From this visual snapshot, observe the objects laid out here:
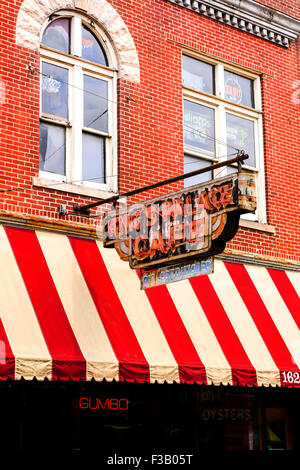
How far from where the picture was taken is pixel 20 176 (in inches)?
412

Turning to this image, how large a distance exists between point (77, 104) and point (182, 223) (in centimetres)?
299

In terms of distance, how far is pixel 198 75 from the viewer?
13.4m

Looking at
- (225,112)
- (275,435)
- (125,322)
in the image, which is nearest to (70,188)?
(125,322)

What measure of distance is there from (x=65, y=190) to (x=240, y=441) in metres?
5.11

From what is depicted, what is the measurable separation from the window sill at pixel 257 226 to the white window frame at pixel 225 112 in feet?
0.65

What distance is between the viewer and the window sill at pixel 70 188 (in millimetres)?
10606

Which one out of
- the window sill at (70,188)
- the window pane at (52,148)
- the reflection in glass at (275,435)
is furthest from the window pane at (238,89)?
the reflection in glass at (275,435)

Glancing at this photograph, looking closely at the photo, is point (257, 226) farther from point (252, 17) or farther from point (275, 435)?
point (252, 17)

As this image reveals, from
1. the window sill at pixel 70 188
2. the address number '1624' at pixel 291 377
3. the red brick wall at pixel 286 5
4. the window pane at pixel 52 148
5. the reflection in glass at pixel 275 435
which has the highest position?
the red brick wall at pixel 286 5

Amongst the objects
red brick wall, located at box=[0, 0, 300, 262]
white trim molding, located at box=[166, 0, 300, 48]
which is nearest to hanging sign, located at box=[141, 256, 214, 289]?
red brick wall, located at box=[0, 0, 300, 262]

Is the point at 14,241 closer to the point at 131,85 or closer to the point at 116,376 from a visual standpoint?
the point at 116,376

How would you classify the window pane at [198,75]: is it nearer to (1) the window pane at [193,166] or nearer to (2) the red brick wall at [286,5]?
(1) the window pane at [193,166]

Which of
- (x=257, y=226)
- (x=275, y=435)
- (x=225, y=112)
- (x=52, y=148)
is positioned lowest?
(x=275, y=435)

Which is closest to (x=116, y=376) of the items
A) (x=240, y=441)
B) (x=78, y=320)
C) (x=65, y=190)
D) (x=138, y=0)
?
(x=78, y=320)
